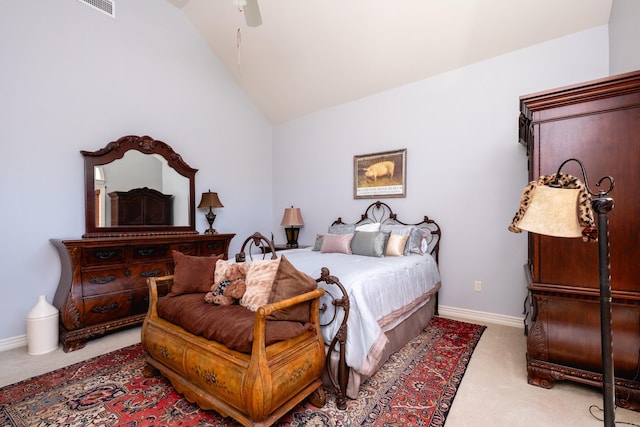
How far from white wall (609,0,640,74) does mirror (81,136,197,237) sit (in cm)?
446

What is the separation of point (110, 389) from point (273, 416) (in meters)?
1.29

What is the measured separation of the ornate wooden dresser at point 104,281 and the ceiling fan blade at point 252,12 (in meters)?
2.29

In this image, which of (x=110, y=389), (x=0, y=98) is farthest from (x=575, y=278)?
(x=0, y=98)

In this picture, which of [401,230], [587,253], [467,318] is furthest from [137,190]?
[587,253]

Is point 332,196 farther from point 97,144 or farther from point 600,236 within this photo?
point 600,236

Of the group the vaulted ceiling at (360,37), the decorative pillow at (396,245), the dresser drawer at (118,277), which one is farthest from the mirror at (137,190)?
the decorative pillow at (396,245)

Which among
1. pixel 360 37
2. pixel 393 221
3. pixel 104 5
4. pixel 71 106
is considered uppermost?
pixel 104 5

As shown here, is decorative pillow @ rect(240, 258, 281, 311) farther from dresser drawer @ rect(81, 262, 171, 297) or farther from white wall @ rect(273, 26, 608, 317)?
white wall @ rect(273, 26, 608, 317)

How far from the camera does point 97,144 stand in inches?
129

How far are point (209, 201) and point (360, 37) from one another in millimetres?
2834

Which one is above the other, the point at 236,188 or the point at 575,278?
the point at 236,188

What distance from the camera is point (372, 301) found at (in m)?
2.10

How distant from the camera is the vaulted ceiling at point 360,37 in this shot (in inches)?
112

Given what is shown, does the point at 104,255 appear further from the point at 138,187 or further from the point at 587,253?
the point at 587,253
